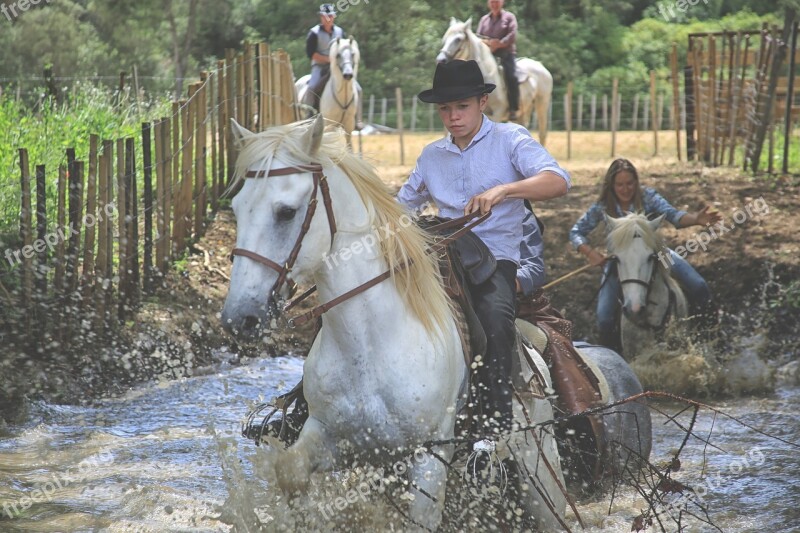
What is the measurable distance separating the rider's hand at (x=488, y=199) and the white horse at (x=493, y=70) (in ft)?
40.7

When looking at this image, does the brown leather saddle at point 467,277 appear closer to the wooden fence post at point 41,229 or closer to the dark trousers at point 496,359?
the dark trousers at point 496,359

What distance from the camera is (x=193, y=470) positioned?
22.2 feet

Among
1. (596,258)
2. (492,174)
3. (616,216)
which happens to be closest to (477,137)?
(492,174)

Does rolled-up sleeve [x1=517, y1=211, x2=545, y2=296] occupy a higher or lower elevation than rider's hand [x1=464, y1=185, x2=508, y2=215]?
lower

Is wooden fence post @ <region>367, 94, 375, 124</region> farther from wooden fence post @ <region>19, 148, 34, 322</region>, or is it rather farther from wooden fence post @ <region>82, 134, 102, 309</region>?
wooden fence post @ <region>19, 148, 34, 322</region>

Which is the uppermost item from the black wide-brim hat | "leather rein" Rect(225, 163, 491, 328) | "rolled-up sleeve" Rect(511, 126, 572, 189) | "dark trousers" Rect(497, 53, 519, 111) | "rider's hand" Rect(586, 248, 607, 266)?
"dark trousers" Rect(497, 53, 519, 111)

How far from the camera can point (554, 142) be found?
28234mm

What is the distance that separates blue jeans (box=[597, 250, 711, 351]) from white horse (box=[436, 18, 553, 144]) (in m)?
8.02

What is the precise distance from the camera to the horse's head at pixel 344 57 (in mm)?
17469

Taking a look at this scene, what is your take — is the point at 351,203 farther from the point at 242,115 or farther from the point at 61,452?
the point at 242,115

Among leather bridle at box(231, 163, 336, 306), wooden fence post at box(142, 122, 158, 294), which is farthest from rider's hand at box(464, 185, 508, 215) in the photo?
wooden fence post at box(142, 122, 158, 294)

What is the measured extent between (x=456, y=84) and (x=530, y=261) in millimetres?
1101

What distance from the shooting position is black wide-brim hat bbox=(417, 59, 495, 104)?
16.3ft

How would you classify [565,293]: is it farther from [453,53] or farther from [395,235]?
[395,235]
